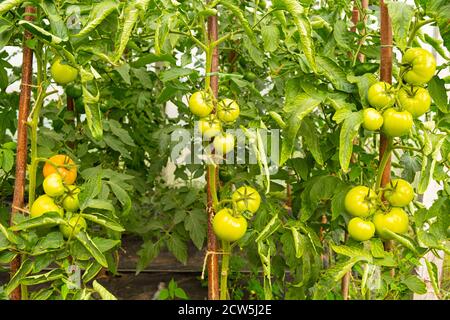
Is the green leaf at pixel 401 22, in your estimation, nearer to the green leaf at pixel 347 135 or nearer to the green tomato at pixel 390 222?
the green leaf at pixel 347 135

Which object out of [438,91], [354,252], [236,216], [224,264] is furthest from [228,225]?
[438,91]

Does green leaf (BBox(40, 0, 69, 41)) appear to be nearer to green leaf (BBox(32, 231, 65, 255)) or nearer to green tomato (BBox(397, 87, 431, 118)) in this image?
green leaf (BBox(32, 231, 65, 255))

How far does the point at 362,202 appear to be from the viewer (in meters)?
0.92

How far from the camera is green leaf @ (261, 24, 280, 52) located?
2.99 feet

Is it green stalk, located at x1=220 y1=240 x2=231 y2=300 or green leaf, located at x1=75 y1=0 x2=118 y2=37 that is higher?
green leaf, located at x1=75 y1=0 x2=118 y2=37

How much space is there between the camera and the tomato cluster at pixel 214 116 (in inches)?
34.3

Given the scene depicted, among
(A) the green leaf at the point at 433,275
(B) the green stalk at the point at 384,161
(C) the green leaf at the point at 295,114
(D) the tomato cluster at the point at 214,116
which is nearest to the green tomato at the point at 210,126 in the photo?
(D) the tomato cluster at the point at 214,116

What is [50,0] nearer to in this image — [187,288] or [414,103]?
[414,103]

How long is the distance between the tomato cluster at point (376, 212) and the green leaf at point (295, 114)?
6.2 inches

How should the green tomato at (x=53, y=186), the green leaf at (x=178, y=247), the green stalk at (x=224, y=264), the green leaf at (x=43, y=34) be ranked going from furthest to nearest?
1. the green leaf at (x=178, y=247)
2. the green stalk at (x=224, y=264)
3. the green tomato at (x=53, y=186)
4. the green leaf at (x=43, y=34)

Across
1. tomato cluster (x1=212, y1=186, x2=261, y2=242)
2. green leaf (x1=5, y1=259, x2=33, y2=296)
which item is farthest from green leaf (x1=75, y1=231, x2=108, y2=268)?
tomato cluster (x1=212, y1=186, x2=261, y2=242)

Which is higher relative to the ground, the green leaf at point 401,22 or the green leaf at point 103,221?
the green leaf at point 401,22

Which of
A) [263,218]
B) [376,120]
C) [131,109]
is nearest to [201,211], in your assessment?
[263,218]

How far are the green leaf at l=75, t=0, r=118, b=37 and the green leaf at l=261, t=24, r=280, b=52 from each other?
27 centimetres
